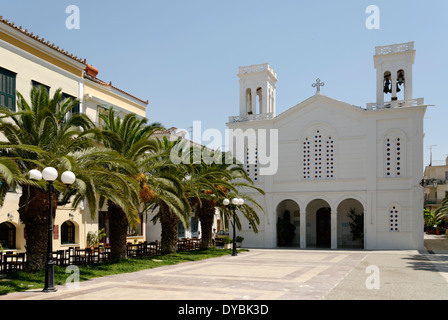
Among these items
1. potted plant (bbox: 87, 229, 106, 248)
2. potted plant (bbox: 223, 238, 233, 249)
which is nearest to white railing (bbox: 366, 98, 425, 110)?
potted plant (bbox: 223, 238, 233, 249)

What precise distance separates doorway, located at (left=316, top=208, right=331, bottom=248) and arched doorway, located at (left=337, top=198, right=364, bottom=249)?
3.02 feet

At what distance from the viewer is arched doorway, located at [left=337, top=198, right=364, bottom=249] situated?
33875 millimetres

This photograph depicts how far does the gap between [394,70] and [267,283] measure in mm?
22958

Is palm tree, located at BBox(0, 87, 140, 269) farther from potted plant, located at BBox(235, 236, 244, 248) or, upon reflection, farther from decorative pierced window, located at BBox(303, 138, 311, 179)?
decorative pierced window, located at BBox(303, 138, 311, 179)

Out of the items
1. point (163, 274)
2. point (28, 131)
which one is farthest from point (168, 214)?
point (28, 131)

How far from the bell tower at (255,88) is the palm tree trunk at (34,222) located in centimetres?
2258

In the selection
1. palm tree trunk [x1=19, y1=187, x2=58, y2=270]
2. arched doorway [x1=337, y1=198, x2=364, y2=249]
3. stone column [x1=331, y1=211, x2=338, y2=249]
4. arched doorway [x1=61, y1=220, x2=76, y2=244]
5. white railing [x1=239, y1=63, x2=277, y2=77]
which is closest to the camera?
palm tree trunk [x1=19, y1=187, x2=58, y2=270]

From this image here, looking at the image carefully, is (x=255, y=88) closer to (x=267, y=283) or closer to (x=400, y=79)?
(x=400, y=79)

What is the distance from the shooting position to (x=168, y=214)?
23.6 metres

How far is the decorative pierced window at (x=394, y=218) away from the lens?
102 ft

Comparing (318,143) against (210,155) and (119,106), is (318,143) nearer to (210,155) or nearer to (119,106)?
(210,155)

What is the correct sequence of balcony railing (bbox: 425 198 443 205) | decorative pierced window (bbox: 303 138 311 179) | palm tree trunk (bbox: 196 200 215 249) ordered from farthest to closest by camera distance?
balcony railing (bbox: 425 198 443 205), decorative pierced window (bbox: 303 138 311 179), palm tree trunk (bbox: 196 200 215 249)
